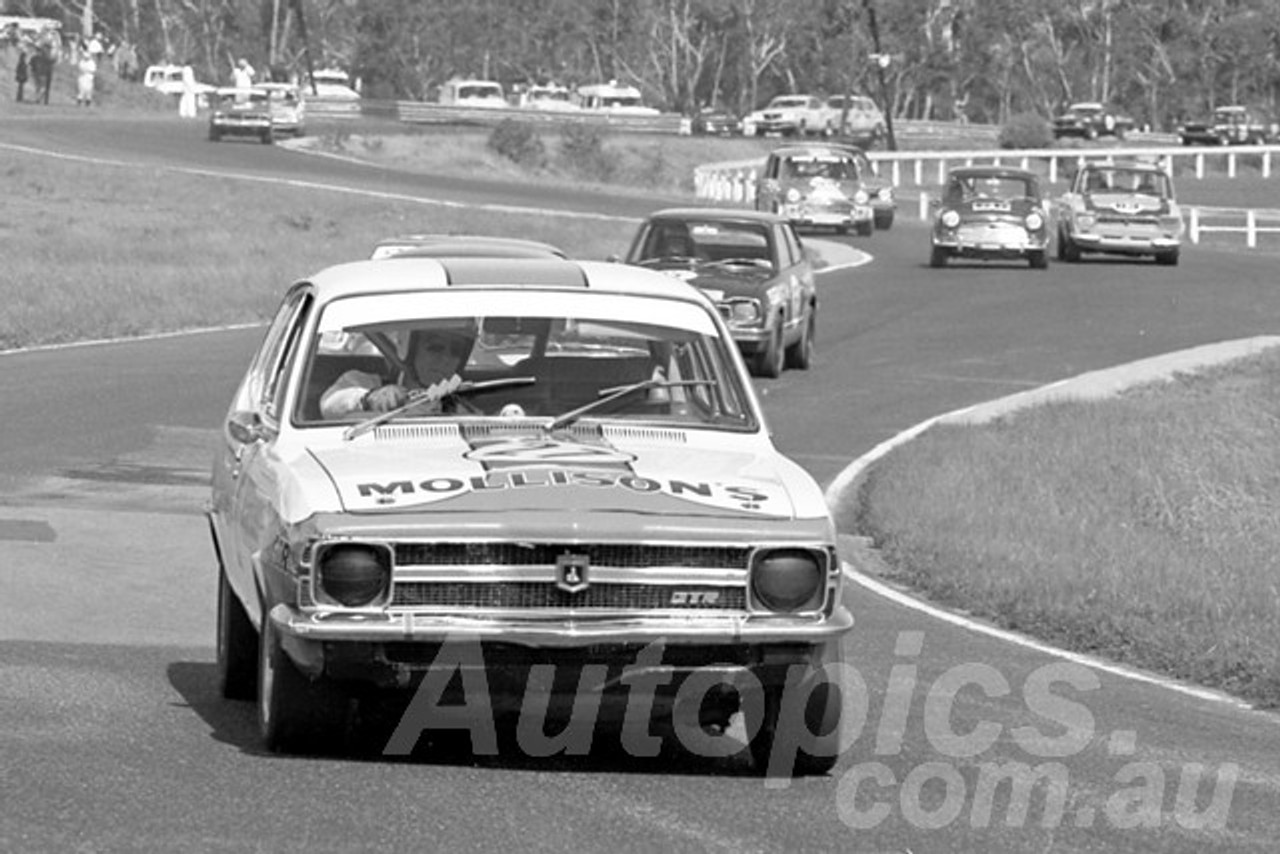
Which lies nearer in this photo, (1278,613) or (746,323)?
(1278,613)

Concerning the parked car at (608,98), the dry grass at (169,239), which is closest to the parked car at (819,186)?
the dry grass at (169,239)

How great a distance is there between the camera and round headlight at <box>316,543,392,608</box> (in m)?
7.73

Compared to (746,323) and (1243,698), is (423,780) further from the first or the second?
(746,323)

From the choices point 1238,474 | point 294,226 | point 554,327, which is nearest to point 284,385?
point 554,327

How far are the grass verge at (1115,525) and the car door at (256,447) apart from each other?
12.3ft

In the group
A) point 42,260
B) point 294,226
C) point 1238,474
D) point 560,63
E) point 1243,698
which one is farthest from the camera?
point 560,63

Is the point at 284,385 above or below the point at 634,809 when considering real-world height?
above

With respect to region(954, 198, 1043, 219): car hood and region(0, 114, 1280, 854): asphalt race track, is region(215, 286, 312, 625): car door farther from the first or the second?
region(954, 198, 1043, 219): car hood

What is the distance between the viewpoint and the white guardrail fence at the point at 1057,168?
5625cm

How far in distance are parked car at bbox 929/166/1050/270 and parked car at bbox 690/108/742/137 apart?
47.6 metres

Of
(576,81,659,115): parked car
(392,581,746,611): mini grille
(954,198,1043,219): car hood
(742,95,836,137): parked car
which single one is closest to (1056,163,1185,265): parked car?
(954,198,1043,219): car hood

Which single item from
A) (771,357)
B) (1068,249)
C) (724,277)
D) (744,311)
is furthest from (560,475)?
(1068,249)

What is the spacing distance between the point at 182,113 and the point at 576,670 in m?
75.5

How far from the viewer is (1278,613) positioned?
1185cm
